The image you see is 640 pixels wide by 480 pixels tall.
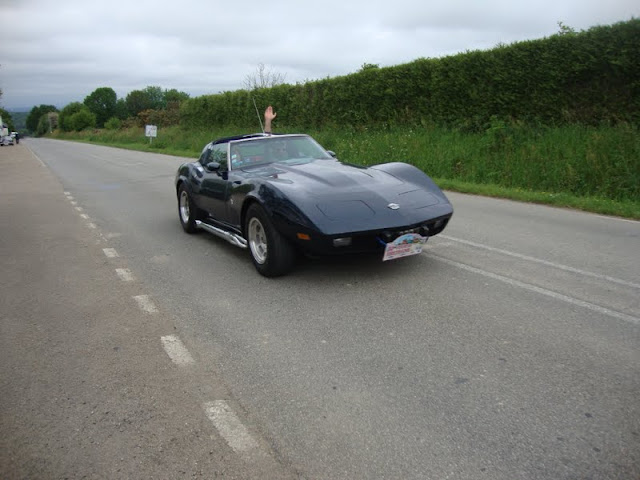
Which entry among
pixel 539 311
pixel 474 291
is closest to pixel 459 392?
pixel 539 311

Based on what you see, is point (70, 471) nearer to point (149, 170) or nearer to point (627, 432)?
point (627, 432)

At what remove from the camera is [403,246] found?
197 inches

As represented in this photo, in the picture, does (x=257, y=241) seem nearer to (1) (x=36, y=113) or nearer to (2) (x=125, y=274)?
(2) (x=125, y=274)

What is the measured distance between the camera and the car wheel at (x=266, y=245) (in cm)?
514

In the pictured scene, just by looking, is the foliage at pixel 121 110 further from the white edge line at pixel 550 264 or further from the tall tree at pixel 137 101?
the white edge line at pixel 550 264

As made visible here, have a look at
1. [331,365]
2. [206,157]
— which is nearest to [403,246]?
[331,365]

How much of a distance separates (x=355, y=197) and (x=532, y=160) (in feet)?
26.4

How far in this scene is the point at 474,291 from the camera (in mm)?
4742

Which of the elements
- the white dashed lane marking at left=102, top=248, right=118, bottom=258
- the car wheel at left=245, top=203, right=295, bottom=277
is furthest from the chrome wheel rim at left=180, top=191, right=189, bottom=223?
the car wheel at left=245, top=203, right=295, bottom=277

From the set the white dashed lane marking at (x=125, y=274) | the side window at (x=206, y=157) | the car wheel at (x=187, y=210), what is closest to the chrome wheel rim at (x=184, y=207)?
the car wheel at (x=187, y=210)

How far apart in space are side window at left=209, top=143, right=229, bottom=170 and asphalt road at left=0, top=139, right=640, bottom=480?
1.06 meters

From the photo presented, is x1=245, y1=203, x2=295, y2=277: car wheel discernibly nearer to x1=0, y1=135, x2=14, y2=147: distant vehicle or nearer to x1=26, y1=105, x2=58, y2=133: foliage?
x1=0, y1=135, x2=14, y2=147: distant vehicle

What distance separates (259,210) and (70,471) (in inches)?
124

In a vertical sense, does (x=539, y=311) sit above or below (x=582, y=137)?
below
